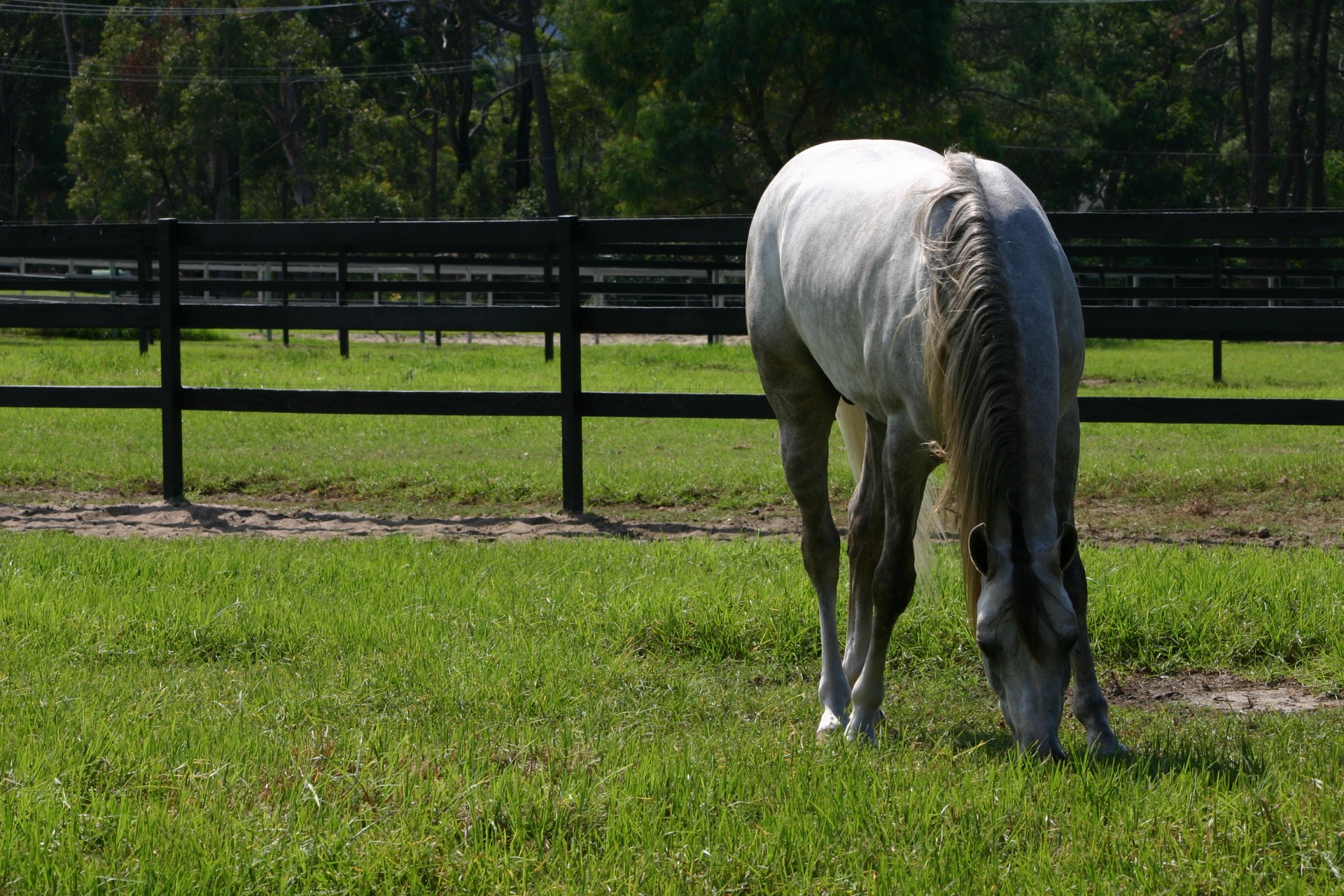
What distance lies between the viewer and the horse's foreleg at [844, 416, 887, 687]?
3916 mm

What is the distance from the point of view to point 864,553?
3951 millimetres

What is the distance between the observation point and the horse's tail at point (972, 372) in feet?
9.41

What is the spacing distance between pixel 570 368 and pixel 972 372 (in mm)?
4544

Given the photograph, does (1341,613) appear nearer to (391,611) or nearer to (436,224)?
(391,611)

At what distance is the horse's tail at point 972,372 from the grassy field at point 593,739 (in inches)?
21.7

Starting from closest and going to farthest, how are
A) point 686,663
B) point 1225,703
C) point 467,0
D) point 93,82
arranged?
point 1225,703 < point 686,663 < point 93,82 < point 467,0

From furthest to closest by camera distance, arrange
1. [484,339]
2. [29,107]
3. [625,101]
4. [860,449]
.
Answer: [29,107]
[625,101]
[484,339]
[860,449]

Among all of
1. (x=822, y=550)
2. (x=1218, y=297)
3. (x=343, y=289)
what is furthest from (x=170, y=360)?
(x=1218, y=297)

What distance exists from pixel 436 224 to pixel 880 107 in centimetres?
2167

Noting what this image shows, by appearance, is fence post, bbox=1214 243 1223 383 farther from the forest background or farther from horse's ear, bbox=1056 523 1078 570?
the forest background

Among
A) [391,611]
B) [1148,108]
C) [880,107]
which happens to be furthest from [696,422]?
[1148,108]

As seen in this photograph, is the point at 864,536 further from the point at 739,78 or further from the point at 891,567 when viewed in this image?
the point at 739,78

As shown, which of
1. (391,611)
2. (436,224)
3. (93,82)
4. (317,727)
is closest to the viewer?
(317,727)

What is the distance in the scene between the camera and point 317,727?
3.45 m
